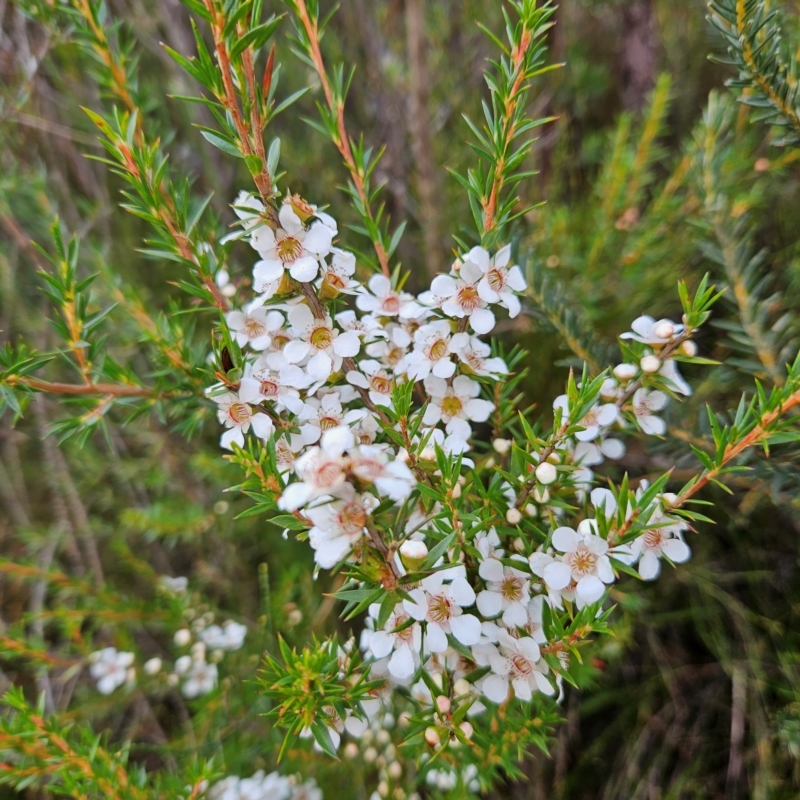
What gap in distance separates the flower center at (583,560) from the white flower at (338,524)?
0.20 meters

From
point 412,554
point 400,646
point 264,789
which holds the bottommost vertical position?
point 264,789

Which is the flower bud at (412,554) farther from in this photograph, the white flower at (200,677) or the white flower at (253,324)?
the white flower at (200,677)

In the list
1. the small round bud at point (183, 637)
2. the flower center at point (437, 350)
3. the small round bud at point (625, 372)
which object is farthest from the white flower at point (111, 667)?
the small round bud at point (625, 372)

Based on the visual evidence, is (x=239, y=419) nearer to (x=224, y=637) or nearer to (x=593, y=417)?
(x=593, y=417)

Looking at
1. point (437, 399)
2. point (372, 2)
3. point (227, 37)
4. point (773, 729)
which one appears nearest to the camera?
point (227, 37)

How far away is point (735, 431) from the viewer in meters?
0.51

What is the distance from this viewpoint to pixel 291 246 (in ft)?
1.67

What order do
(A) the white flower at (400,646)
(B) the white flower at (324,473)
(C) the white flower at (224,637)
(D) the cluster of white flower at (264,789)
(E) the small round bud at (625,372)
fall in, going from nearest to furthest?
(B) the white flower at (324,473), (A) the white flower at (400,646), (E) the small round bud at (625,372), (D) the cluster of white flower at (264,789), (C) the white flower at (224,637)

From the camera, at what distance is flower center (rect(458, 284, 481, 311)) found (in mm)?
553

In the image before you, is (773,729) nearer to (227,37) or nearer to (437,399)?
(437,399)

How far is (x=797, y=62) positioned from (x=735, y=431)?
0.58 metres

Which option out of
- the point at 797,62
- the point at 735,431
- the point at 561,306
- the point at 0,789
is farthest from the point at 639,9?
the point at 0,789

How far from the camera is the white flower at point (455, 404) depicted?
0.58m

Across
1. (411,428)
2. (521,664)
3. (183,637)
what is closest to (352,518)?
(411,428)
